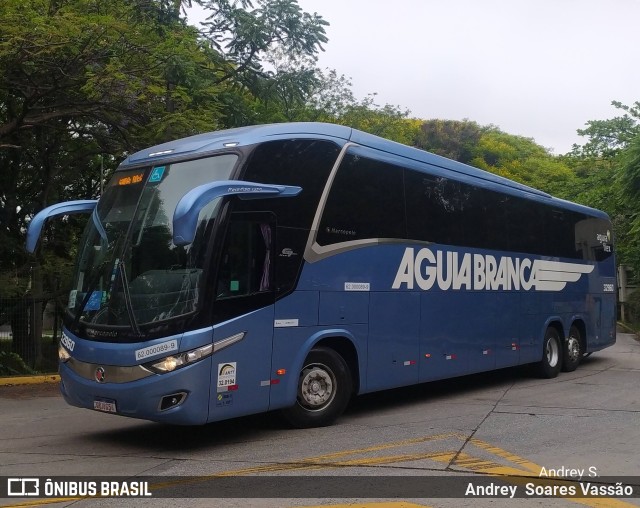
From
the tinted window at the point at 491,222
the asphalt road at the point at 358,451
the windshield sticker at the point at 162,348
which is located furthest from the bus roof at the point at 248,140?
the asphalt road at the point at 358,451

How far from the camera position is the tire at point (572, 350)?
15.9 meters

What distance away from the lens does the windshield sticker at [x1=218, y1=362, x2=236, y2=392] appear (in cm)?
792

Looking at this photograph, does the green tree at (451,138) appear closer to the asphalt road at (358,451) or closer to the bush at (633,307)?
the bush at (633,307)

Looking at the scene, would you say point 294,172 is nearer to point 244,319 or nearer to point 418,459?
point 244,319

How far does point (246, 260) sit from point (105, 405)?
2.25 meters

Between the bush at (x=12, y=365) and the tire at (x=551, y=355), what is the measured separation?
11.4 meters

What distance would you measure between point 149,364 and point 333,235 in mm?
3024

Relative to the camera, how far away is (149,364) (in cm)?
768

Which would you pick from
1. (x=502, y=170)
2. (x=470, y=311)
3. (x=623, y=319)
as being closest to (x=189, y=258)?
(x=470, y=311)

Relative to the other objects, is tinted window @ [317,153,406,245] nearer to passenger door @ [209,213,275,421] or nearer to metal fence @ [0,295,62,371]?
passenger door @ [209,213,275,421]

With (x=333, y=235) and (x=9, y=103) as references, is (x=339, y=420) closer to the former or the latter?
(x=333, y=235)

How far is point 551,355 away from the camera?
15.3m

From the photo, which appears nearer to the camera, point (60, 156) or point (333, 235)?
point (333, 235)

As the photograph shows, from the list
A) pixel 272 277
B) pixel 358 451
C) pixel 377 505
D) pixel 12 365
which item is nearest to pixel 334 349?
pixel 272 277
